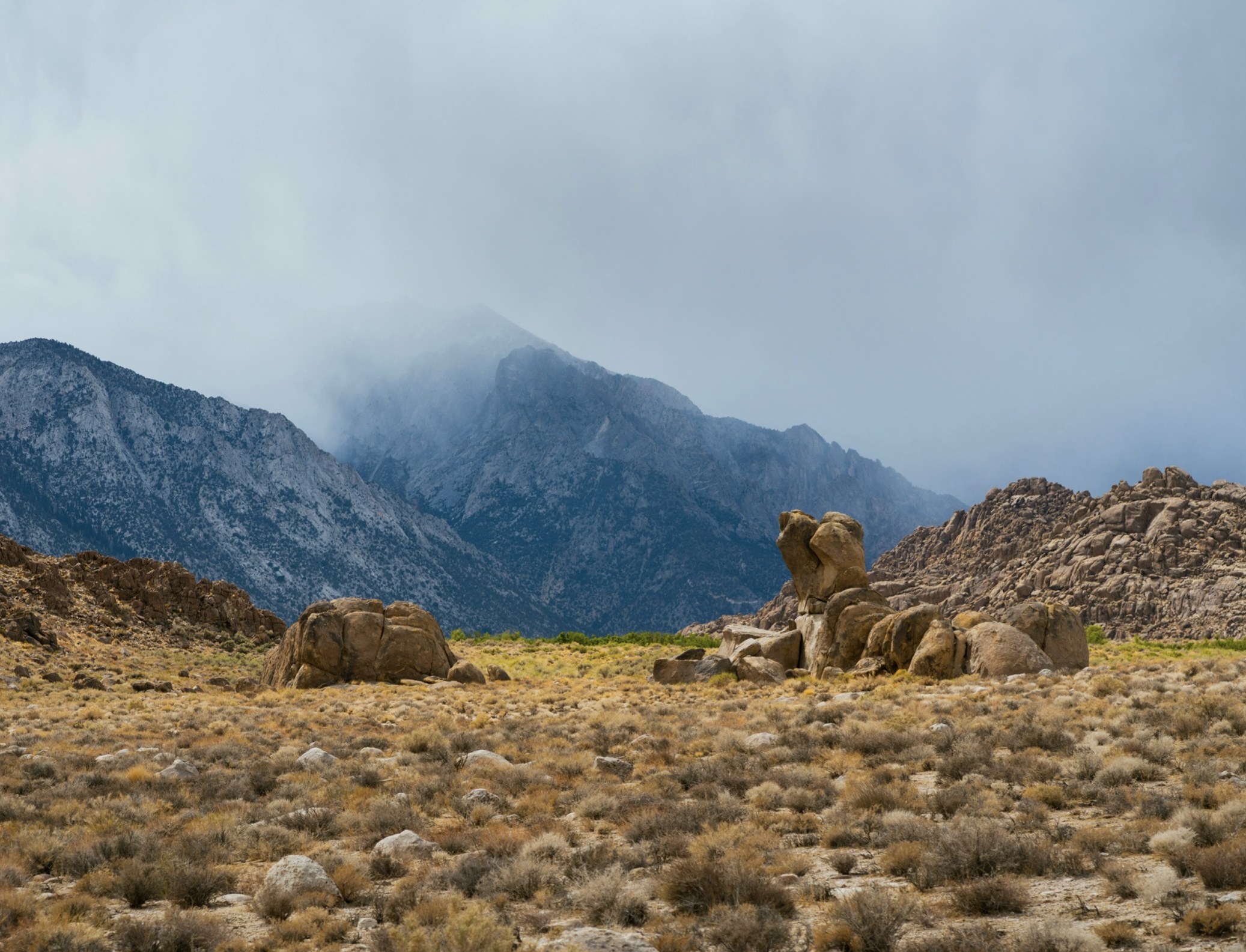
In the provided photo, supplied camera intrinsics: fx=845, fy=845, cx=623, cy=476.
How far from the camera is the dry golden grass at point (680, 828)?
24.0 feet

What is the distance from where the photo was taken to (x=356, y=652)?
36.6 metres

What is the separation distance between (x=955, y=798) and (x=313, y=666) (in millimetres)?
30602

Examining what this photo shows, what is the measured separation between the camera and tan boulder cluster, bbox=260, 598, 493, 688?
36000 mm

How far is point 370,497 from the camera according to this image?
158 metres

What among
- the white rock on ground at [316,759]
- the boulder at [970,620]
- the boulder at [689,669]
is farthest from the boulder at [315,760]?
the boulder at [970,620]

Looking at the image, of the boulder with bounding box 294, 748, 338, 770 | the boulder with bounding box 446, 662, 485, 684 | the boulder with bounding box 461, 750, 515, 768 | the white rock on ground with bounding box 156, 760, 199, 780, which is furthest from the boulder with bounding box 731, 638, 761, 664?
the white rock on ground with bounding box 156, 760, 199, 780

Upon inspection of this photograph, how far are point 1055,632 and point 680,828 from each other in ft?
83.6

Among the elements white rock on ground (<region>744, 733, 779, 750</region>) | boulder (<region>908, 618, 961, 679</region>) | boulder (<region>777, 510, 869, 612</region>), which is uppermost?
boulder (<region>777, 510, 869, 612</region>)

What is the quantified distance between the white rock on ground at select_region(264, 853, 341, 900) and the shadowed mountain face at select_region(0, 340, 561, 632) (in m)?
108

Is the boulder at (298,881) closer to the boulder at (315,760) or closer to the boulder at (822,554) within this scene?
the boulder at (315,760)

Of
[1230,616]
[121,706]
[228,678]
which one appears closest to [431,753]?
[121,706]

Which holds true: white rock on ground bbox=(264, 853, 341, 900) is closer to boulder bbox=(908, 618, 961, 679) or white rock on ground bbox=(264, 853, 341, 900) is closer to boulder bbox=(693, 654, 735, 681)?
boulder bbox=(908, 618, 961, 679)

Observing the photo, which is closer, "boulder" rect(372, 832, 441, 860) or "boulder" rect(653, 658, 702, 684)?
"boulder" rect(372, 832, 441, 860)

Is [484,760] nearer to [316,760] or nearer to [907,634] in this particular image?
[316,760]
